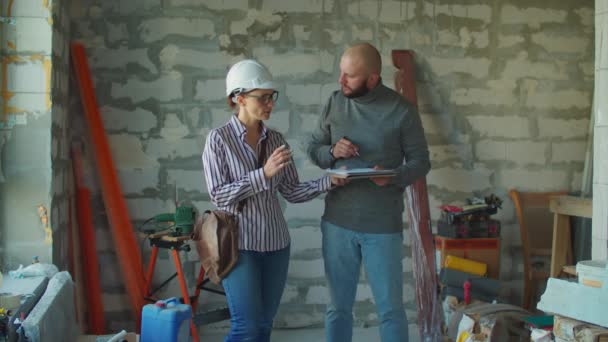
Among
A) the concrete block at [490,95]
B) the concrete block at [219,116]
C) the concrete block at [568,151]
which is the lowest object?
the concrete block at [568,151]

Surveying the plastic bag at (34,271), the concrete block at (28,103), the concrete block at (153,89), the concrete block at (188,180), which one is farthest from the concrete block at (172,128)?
the plastic bag at (34,271)

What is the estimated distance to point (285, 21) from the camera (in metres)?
4.10

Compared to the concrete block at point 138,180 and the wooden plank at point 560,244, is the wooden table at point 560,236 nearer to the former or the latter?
the wooden plank at point 560,244

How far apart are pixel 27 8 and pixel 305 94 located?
1.75 meters

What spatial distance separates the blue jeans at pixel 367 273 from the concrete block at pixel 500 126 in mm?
1682

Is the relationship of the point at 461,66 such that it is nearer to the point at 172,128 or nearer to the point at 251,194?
the point at 172,128

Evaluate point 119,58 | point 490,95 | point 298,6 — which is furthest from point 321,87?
point 119,58

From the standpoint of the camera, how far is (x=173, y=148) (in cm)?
407

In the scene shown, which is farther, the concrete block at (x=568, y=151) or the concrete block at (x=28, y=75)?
the concrete block at (x=568, y=151)

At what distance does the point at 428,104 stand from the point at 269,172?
1.99 metres

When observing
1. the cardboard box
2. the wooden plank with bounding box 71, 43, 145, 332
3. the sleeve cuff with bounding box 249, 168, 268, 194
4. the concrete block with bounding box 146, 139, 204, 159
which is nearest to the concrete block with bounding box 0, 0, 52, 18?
the wooden plank with bounding box 71, 43, 145, 332

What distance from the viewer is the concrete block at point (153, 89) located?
4008mm

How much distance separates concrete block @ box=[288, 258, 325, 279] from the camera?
4.23 metres

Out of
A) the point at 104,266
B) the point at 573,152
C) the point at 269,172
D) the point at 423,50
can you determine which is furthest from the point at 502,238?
the point at 104,266
